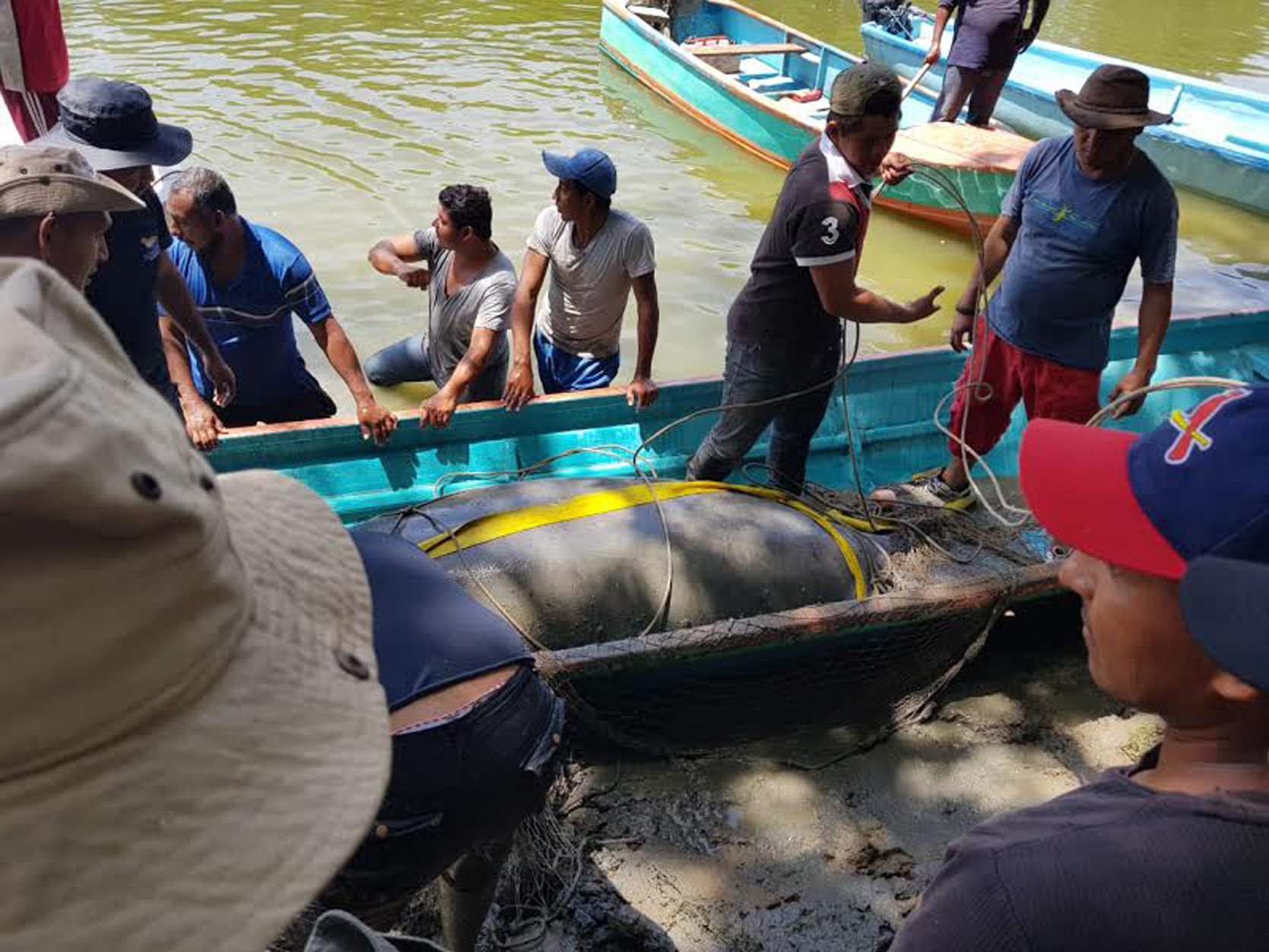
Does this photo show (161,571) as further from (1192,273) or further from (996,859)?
(1192,273)

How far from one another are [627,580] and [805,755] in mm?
1023

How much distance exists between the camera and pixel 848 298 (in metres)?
3.93

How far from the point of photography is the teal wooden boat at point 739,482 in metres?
3.57

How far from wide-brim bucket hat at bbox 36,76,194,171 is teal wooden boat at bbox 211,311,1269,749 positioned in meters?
1.21

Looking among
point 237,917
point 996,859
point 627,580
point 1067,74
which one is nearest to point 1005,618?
point 627,580

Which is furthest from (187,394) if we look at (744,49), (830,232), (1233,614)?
(744,49)

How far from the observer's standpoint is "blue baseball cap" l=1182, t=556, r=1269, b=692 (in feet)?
3.81

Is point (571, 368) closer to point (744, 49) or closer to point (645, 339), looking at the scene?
point (645, 339)

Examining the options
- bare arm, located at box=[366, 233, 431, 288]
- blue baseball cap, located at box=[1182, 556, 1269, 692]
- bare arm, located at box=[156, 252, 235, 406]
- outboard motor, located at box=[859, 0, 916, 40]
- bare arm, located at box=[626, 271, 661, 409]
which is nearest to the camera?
blue baseball cap, located at box=[1182, 556, 1269, 692]

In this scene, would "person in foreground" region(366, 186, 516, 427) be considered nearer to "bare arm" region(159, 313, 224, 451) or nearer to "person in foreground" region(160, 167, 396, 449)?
Answer: "person in foreground" region(160, 167, 396, 449)

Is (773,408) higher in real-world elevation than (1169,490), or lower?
lower

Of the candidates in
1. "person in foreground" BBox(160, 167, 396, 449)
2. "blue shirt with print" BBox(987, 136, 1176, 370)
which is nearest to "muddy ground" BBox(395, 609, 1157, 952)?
"blue shirt with print" BBox(987, 136, 1176, 370)

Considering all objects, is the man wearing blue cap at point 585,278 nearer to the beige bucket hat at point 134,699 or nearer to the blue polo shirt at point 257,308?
the blue polo shirt at point 257,308

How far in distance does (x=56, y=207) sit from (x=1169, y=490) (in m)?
3.04
